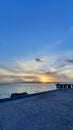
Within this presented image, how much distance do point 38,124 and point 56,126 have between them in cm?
54

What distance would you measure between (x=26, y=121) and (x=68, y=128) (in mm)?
1422

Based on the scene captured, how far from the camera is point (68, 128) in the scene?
17.7ft

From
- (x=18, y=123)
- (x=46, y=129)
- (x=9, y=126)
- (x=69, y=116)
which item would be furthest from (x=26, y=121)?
(x=69, y=116)

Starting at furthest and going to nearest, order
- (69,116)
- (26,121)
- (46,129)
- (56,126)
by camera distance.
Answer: (69,116), (26,121), (56,126), (46,129)

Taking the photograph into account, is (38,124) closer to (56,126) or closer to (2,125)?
(56,126)

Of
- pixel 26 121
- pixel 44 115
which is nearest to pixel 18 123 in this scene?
pixel 26 121

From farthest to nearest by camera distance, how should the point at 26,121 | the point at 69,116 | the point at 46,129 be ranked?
1. the point at 69,116
2. the point at 26,121
3. the point at 46,129

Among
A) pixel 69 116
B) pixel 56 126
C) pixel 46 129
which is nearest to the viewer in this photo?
pixel 46 129

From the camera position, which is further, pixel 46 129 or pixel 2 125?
pixel 2 125

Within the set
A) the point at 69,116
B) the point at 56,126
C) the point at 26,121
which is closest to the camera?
the point at 56,126

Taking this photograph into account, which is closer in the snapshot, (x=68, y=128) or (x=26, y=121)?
(x=68, y=128)

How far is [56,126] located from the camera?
5617 mm

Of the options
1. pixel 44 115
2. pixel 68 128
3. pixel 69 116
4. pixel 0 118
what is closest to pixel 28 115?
pixel 44 115

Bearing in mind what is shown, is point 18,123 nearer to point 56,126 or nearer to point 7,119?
point 7,119
